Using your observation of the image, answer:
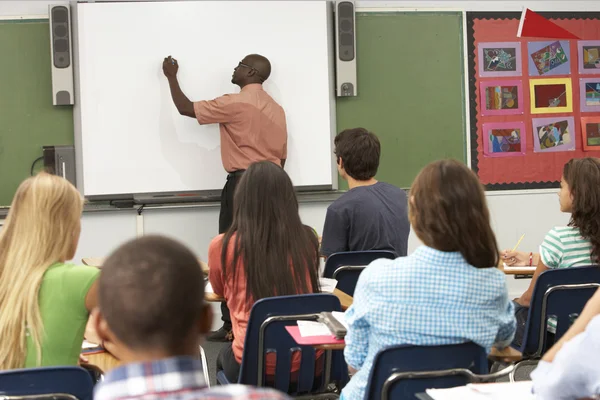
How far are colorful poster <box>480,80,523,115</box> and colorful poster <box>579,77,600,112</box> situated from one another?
49cm

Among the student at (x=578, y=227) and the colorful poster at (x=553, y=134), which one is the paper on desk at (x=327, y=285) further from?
the colorful poster at (x=553, y=134)

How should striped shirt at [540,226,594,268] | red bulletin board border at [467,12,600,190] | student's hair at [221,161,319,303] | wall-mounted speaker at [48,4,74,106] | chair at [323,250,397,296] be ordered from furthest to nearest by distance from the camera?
red bulletin board border at [467,12,600,190] < wall-mounted speaker at [48,4,74,106] < chair at [323,250,397,296] < striped shirt at [540,226,594,268] < student's hair at [221,161,319,303]

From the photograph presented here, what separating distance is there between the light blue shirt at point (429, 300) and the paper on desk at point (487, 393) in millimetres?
327

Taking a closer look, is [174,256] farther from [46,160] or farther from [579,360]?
[46,160]

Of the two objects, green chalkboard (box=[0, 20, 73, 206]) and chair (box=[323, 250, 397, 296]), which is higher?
green chalkboard (box=[0, 20, 73, 206])

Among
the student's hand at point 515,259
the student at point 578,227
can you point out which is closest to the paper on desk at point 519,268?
the student's hand at point 515,259

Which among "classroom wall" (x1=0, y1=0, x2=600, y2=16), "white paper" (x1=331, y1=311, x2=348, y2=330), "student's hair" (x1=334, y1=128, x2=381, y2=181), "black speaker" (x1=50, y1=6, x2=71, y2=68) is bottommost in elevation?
"white paper" (x1=331, y1=311, x2=348, y2=330)

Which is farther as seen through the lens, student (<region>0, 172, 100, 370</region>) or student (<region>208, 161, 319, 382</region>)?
student (<region>208, 161, 319, 382</region>)

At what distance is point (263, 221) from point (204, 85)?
10.0ft

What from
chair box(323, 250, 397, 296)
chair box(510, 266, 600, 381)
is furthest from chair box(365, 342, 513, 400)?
chair box(323, 250, 397, 296)

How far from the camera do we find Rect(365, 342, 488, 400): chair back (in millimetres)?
2082

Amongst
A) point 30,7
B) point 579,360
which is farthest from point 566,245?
point 30,7

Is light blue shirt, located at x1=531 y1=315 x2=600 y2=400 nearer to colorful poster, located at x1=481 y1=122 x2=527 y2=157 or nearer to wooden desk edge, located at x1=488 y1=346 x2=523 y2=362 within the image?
wooden desk edge, located at x1=488 y1=346 x2=523 y2=362

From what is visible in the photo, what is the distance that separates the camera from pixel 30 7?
5586 millimetres
